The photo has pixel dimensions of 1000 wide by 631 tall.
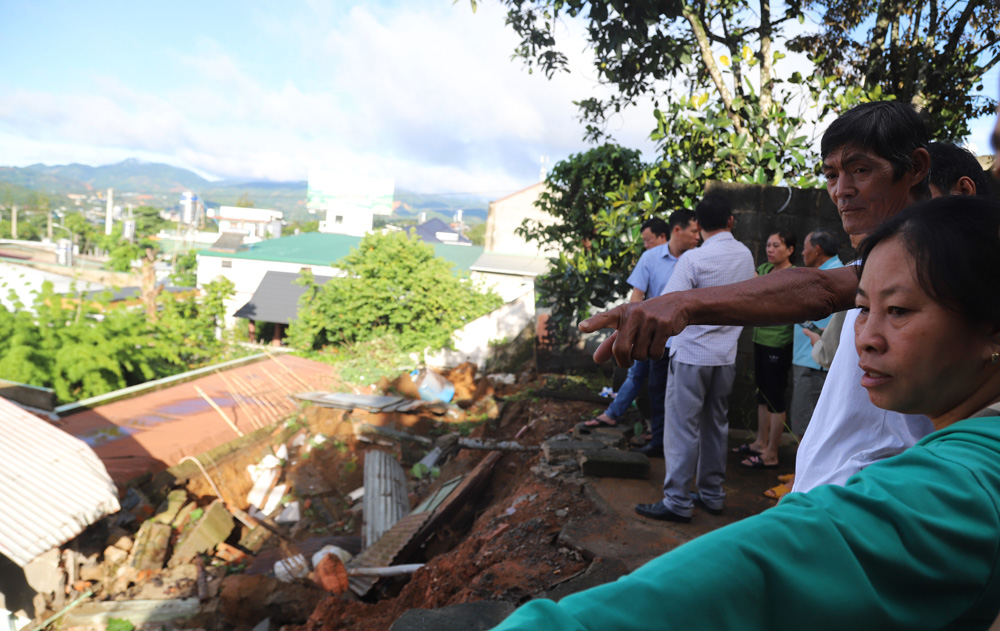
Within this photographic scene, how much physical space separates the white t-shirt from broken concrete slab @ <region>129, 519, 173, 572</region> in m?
6.84

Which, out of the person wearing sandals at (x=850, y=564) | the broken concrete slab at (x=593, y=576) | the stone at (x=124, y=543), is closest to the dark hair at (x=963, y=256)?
the person wearing sandals at (x=850, y=564)

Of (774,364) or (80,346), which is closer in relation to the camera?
(774,364)

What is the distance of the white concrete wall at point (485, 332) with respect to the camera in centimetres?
1416

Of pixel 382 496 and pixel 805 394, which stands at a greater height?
pixel 805 394

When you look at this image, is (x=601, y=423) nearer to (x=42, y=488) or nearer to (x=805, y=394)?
(x=805, y=394)

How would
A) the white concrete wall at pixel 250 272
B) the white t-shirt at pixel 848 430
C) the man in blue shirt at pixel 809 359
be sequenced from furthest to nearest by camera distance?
the white concrete wall at pixel 250 272 < the man in blue shirt at pixel 809 359 < the white t-shirt at pixel 848 430

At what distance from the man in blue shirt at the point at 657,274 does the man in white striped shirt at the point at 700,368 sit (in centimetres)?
76

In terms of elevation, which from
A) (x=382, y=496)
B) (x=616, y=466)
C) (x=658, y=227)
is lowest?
(x=382, y=496)

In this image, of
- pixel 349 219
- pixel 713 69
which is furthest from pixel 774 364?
pixel 349 219

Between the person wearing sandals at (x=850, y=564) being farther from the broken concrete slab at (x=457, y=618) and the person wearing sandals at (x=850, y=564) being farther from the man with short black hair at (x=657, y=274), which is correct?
the man with short black hair at (x=657, y=274)

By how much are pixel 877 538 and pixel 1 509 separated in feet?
19.4

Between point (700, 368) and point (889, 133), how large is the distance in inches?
83.2

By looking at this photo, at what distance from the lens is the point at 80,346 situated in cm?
1112

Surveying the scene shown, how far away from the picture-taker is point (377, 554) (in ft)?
16.4
